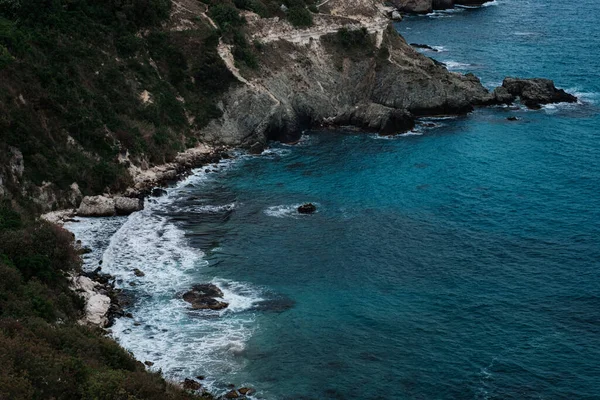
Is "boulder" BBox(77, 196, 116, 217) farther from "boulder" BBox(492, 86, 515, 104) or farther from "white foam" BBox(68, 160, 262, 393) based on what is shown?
"boulder" BBox(492, 86, 515, 104)

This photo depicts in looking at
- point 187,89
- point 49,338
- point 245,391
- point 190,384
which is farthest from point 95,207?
point 49,338

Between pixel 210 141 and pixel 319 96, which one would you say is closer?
pixel 210 141

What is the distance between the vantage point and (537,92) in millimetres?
108125

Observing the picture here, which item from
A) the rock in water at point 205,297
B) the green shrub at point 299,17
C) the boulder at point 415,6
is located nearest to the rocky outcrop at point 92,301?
the rock in water at point 205,297

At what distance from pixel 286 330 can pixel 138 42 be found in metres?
48.7

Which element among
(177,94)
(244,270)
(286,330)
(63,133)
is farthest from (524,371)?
(177,94)

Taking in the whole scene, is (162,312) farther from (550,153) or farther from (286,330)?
(550,153)

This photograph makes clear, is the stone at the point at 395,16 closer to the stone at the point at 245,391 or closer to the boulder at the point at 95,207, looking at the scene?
the boulder at the point at 95,207

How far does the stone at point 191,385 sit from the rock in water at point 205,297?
30.0ft

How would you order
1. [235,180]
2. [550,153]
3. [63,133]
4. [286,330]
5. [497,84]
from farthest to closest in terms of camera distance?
1. [497,84]
2. [550,153]
3. [235,180]
4. [63,133]
5. [286,330]

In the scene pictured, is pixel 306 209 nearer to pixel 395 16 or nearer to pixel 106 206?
pixel 106 206


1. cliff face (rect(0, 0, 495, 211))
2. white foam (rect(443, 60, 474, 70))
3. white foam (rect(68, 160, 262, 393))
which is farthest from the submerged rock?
white foam (rect(443, 60, 474, 70))

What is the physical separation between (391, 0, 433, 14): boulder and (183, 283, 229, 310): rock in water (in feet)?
413

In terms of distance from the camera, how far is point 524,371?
49906 mm
